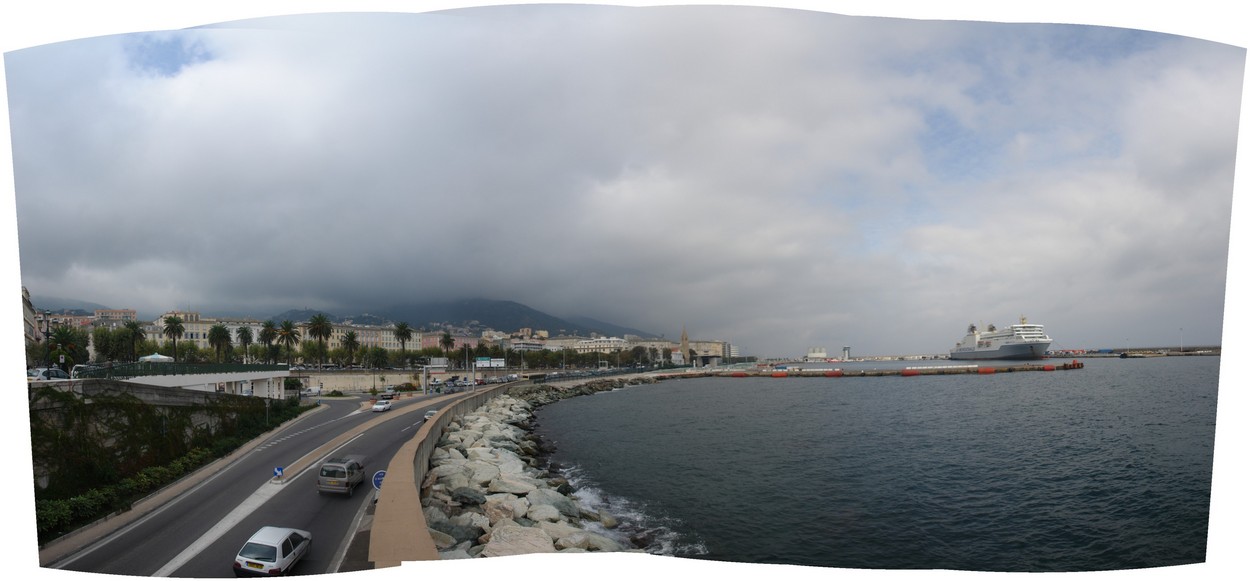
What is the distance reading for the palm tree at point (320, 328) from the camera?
20.6 meters

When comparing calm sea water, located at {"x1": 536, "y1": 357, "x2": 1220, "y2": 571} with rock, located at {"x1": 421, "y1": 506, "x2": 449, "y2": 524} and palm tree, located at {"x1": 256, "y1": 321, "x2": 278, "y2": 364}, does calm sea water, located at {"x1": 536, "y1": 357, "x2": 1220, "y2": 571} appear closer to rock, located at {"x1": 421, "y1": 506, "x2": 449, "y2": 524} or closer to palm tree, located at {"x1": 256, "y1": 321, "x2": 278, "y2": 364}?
rock, located at {"x1": 421, "y1": 506, "x2": 449, "y2": 524}

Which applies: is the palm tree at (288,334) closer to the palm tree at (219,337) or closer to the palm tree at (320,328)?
the palm tree at (320,328)

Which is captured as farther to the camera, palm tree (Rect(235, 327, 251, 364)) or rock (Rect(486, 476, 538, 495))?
palm tree (Rect(235, 327, 251, 364))

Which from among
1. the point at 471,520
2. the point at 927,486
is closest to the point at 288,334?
the point at 471,520

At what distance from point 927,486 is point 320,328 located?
22434 mm

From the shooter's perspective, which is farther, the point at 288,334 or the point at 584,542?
the point at 288,334

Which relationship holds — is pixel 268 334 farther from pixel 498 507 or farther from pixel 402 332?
pixel 498 507

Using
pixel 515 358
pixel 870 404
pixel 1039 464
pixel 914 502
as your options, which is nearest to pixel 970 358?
pixel 870 404

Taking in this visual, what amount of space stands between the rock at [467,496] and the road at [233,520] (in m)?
2.11

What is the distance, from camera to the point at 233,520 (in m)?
9.53

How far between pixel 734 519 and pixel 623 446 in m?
15.4

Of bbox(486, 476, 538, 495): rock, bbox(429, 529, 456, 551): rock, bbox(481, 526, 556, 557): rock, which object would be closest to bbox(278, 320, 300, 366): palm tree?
bbox(486, 476, 538, 495): rock

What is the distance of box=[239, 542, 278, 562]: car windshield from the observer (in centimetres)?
759

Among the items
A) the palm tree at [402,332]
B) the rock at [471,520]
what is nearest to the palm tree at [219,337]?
the palm tree at [402,332]
